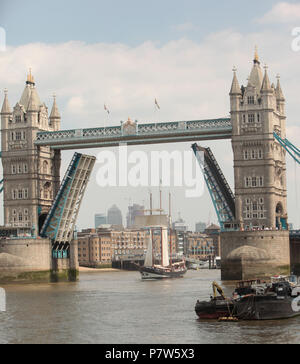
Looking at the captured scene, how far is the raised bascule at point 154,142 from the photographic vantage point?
76.7 metres

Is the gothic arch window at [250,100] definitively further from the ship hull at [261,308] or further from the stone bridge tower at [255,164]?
the ship hull at [261,308]

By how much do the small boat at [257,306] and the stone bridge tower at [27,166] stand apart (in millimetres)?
45736

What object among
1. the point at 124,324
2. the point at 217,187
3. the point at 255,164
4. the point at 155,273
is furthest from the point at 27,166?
the point at 124,324

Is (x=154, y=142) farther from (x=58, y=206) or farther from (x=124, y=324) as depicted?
(x=124, y=324)

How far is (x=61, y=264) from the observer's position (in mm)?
88125

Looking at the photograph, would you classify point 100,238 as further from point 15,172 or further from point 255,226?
point 255,226

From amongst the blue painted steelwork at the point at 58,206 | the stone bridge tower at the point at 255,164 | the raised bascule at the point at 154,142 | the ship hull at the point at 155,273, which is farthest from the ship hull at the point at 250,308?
the ship hull at the point at 155,273

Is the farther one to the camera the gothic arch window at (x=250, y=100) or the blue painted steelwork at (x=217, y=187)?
the gothic arch window at (x=250, y=100)

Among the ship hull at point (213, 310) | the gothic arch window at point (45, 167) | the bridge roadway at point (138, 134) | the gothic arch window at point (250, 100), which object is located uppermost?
the gothic arch window at point (250, 100)

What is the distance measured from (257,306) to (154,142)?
136ft

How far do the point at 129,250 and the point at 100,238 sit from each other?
58.9 feet

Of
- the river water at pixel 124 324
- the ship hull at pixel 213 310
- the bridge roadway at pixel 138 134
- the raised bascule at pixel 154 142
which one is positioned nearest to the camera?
the river water at pixel 124 324

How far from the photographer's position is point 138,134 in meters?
82.9
